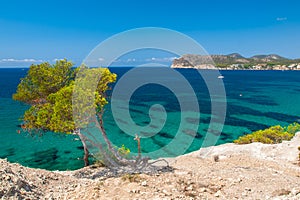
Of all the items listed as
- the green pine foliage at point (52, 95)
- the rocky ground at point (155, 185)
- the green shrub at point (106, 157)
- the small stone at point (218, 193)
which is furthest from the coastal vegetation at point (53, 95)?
the small stone at point (218, 193)

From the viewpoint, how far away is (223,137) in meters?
42.2

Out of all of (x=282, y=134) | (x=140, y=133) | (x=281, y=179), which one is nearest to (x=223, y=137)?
(x=282, y=134)

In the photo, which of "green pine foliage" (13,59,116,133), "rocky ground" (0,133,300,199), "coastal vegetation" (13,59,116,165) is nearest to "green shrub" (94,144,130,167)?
"rocky ground" (0,133,300,199)

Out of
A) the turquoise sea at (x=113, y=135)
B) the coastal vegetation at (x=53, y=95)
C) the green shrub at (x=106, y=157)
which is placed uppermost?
the coastal vegetation at (x=53, y=95)

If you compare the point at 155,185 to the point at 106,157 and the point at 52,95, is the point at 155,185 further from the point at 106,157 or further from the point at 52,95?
the point at 52,95

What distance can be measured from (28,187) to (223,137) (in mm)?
35419

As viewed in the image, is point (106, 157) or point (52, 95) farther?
point (106, 157)

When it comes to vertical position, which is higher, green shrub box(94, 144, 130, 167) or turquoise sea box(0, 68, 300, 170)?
green shrub box(94, 144, 130, 167)

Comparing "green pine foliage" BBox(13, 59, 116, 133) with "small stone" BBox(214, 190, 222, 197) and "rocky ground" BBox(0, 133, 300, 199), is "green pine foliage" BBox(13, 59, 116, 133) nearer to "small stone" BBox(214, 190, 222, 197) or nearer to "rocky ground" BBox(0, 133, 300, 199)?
"rocky ground" BBox(0, 133, 300, 199)

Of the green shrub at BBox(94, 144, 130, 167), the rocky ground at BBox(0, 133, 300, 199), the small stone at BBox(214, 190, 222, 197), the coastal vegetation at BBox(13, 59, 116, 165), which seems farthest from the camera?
the green shrub at BBox(94, 144, 130, 167)

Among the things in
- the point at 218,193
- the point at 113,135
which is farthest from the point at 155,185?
the point at 113,135

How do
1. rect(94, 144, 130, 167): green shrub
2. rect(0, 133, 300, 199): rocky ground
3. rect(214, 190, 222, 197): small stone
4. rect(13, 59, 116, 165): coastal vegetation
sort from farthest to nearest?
rect(94, 144, 130, 167): green shrub, rect(13, 59, 116, 165): coastal vegetation, rect(214, 190, 222, 197): small stone, rect(0, 133, 300, 199): rocky ground

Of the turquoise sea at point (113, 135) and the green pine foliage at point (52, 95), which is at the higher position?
the green pine foliage at point (52, 95)

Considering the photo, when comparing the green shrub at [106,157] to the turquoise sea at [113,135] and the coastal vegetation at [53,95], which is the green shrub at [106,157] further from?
the coastal vegetation at [53,95]
